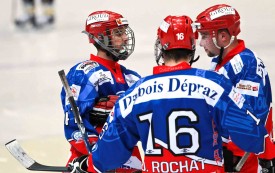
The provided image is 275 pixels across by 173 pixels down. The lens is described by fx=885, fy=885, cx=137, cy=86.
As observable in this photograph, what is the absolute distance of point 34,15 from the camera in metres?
13.1

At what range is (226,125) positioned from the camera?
386 cm

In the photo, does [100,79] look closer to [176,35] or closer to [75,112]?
[75,112]

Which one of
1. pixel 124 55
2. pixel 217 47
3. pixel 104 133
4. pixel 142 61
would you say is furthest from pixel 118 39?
pixel 142 61

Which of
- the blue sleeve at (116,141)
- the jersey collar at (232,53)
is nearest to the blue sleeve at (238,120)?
the blue sleeve at (116,141)

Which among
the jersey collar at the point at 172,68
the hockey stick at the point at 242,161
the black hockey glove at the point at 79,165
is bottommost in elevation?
the hockey stick at the point at 242,161

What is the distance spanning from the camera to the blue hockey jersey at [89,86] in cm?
491

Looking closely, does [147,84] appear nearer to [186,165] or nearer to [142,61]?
[186,165]

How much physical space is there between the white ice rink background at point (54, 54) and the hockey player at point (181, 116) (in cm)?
331

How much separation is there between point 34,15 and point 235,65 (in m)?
8.45

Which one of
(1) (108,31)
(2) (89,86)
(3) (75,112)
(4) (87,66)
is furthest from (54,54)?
(3) (75,112)

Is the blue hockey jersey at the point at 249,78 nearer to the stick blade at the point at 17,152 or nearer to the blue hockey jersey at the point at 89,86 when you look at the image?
the blue hockey jersey at the point at 89,86

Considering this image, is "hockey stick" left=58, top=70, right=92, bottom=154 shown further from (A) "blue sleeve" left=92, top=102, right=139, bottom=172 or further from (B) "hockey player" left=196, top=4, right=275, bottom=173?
(B) "hockey player" left=196, top=4, right=275, bottom=173

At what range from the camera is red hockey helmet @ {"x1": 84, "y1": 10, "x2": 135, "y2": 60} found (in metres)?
5.15

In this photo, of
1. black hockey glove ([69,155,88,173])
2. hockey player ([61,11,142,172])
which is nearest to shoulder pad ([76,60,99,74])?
hockey player ([61,11,142,172])
